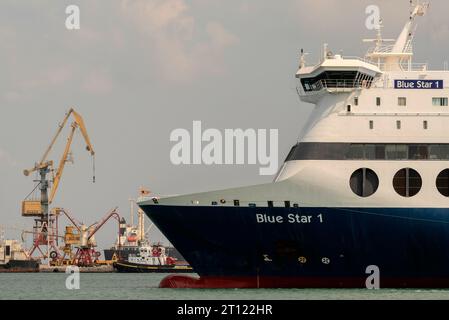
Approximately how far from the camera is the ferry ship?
49.0m

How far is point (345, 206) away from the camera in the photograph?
49094mm

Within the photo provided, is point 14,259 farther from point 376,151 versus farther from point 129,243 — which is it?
point 376,151

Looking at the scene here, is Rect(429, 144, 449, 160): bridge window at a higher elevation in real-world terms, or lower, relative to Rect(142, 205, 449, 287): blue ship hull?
higher

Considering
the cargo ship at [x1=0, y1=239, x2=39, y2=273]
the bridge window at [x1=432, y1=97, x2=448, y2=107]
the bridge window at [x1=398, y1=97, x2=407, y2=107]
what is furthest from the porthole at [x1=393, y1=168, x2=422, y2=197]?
the cargo ship at [x1=0, y1=239, x2=39, y2=273]

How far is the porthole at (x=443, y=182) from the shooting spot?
164 feet

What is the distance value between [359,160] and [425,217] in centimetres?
399

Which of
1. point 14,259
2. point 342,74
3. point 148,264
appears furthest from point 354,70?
point 14,259

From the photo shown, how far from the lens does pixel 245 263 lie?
49875 mm

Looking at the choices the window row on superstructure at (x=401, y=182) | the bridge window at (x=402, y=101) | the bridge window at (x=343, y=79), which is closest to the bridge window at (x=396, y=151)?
the window row on superstructure at (x=401, y=182)

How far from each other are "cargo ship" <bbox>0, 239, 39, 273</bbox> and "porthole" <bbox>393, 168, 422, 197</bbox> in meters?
114

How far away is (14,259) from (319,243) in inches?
4717

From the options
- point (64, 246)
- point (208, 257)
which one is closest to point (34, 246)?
point (64, 246)

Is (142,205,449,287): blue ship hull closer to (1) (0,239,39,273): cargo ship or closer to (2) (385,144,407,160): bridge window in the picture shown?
(2) (385,144,407,160): bridge window
